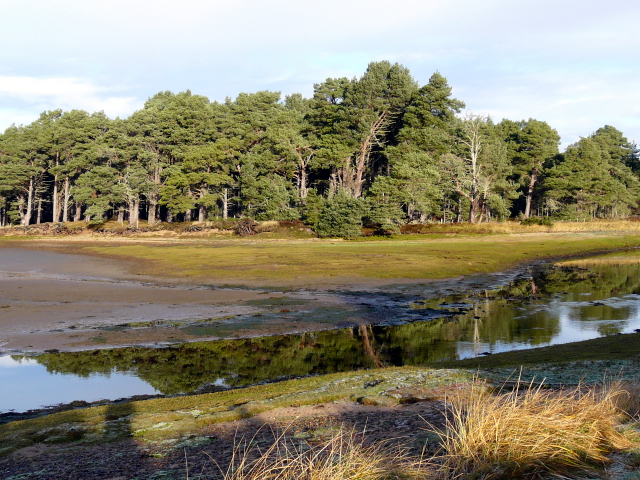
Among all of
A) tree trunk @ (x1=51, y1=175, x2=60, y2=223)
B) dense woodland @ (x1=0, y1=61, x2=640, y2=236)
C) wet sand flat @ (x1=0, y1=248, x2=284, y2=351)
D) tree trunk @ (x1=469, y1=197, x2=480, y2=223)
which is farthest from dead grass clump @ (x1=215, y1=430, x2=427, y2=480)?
tree trunk @ (x1=51, y1=175, x2=60, y2=223)

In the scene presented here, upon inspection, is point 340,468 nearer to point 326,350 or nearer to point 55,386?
point 55,386

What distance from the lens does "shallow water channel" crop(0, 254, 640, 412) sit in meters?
11.9

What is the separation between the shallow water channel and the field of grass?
24.5 feet

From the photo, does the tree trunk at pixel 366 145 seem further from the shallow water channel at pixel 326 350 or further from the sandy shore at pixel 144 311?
the shallow water channel at pixel 326 350

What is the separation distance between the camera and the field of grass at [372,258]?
29.7m

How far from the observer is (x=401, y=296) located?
77.7 feet

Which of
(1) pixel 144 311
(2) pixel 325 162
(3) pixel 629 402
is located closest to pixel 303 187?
(2) pixel 325 162

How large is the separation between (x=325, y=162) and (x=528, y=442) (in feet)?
216

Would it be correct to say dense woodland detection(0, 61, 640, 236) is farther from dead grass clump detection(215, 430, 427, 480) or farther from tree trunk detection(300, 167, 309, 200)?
dead grass clump detection(215, 430, 427, 480)

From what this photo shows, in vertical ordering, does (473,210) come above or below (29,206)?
above

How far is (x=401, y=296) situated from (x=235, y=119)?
6351 centimetres

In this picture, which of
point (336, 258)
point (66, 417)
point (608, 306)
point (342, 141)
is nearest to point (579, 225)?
point (342, 141)

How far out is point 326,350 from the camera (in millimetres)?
15070

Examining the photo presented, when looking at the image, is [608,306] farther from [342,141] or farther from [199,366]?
[342,141]
